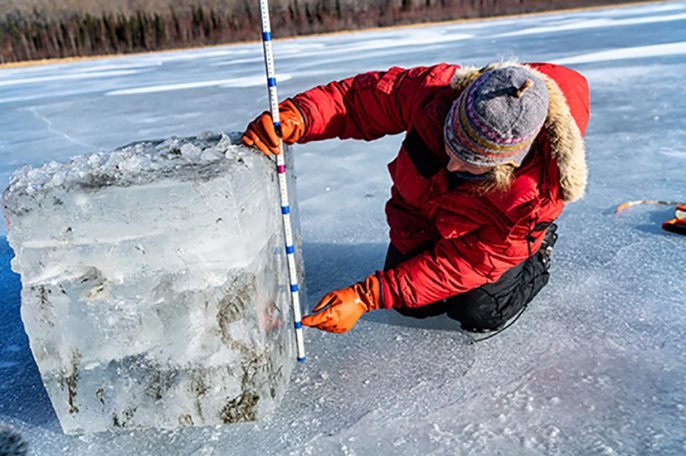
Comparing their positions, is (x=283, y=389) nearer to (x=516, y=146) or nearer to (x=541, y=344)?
(x=541, y=344)

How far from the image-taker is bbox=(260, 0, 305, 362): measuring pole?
1.61 meters

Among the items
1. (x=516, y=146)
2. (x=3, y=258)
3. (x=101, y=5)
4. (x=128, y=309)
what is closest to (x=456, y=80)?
(x=516, y=146)

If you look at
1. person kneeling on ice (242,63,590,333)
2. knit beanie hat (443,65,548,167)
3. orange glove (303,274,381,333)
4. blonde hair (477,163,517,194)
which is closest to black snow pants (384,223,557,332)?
person kneeling on ice (242,63,590,333)

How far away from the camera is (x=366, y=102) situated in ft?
6.38

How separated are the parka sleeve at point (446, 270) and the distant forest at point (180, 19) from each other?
628 inches

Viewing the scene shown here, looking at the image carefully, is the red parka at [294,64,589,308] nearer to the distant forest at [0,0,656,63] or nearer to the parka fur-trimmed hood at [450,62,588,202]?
the parka fur-trimmed hood at [450,62,588,202]

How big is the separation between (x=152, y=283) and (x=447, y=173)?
97 cm

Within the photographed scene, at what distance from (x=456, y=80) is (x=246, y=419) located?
1.22 m

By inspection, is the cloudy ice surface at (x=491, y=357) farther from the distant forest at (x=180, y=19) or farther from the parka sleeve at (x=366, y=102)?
the distant forest at (x=180, y=19)

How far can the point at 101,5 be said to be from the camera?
1697cm

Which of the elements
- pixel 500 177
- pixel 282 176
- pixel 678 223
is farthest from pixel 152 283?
pixel 678 223

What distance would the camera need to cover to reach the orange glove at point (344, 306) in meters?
1.66

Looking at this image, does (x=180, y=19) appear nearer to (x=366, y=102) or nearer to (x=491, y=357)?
(x=366, y=102)

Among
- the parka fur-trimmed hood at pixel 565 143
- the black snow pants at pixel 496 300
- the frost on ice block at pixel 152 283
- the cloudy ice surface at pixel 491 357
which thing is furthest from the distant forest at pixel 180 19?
the parka fur-trimmed hood at pixel 565 143
